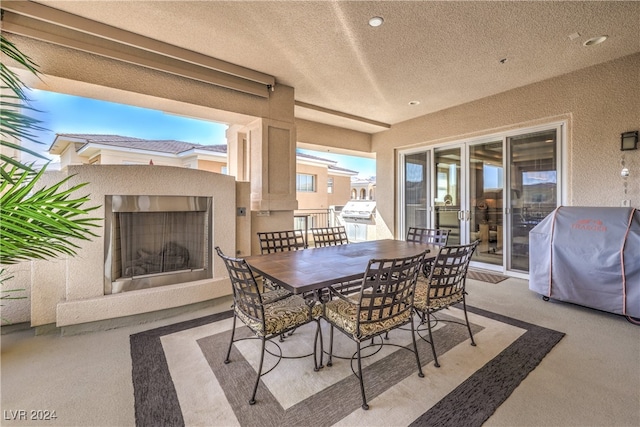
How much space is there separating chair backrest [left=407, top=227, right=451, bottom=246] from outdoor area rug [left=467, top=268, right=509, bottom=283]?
143cm

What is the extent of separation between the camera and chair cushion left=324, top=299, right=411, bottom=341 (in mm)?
1778

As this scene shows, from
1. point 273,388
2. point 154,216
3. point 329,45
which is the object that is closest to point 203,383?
point 273,388

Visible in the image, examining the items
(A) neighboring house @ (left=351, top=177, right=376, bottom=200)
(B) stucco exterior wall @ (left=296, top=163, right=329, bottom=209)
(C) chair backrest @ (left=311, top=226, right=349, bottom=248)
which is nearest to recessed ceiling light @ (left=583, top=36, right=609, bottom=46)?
(C) chair backrest @ (left=311, top=226, right=349, bottom=248)

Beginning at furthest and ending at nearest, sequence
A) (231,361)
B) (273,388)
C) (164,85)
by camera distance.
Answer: (164,85) → (231,361) → (273,388)

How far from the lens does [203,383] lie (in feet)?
6.10

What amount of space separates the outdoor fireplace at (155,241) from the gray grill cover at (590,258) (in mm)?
4031

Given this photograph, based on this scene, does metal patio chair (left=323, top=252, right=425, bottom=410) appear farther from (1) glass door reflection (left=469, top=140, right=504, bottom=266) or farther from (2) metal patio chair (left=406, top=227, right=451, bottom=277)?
(1) glass door reflection (left=469, top=140, right=504, bottom=266)

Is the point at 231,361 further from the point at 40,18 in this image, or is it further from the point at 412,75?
the point at 412,75

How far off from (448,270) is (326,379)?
1217 millimetres

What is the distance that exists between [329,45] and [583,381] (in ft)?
11.7

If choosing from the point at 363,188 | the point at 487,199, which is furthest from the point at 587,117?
the point at 363,188

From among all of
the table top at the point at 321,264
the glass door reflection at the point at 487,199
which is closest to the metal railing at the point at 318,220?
the glass door reflection at the point at 487,199

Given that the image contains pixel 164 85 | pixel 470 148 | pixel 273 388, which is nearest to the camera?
pixel 273 388

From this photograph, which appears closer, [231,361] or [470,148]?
[231,361]
